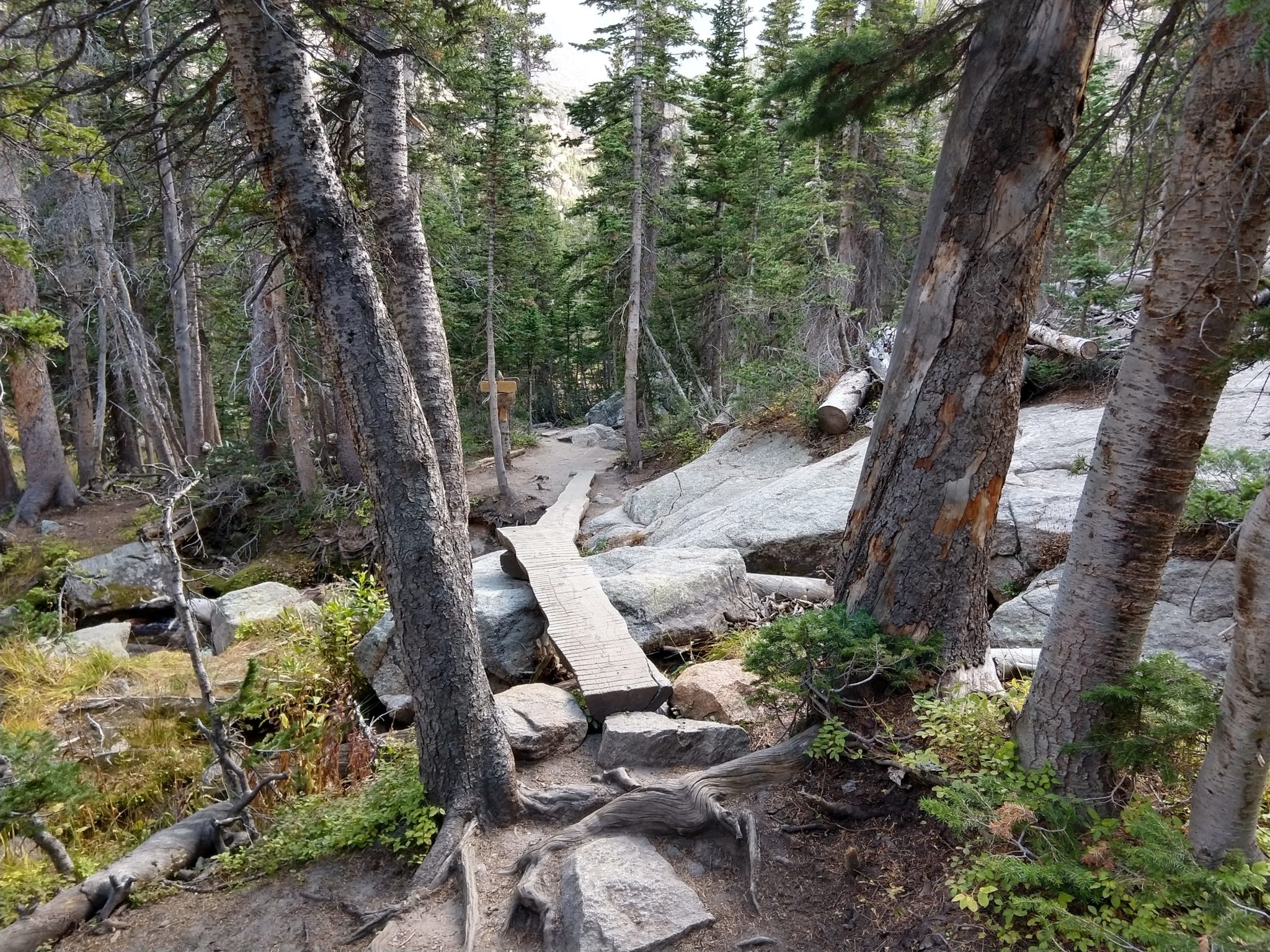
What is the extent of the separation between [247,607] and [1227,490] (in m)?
10.2

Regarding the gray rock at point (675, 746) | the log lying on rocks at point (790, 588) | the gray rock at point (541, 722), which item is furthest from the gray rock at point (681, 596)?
the gray rock at point (675, 746)

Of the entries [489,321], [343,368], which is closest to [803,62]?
[343,368]

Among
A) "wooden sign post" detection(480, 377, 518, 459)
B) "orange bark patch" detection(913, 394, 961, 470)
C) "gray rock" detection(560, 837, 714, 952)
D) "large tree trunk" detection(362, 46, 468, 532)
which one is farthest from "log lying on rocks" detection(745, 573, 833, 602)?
"wooden sign post" detection(480, 377, 518, 459)

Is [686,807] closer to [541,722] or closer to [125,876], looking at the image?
[541,722]

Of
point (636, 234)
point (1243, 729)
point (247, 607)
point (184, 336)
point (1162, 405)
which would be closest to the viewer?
point (1243, 729)

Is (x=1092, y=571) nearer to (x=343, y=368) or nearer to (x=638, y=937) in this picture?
(x=638, y=937)

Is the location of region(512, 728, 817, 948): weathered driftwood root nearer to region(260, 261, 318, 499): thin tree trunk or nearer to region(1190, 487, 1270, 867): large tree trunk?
region(1190, 487, 1270, 867): large tree trunk

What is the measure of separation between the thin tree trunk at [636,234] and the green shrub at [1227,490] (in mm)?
14706

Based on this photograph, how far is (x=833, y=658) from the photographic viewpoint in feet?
12.7

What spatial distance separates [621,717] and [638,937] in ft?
5.86

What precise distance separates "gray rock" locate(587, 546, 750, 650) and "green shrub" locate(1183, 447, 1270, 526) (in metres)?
3.47

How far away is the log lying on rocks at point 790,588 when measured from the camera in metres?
6.87

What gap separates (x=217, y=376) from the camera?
2414 centimetres

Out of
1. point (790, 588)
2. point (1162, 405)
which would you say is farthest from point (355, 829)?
point (1162, 405)
